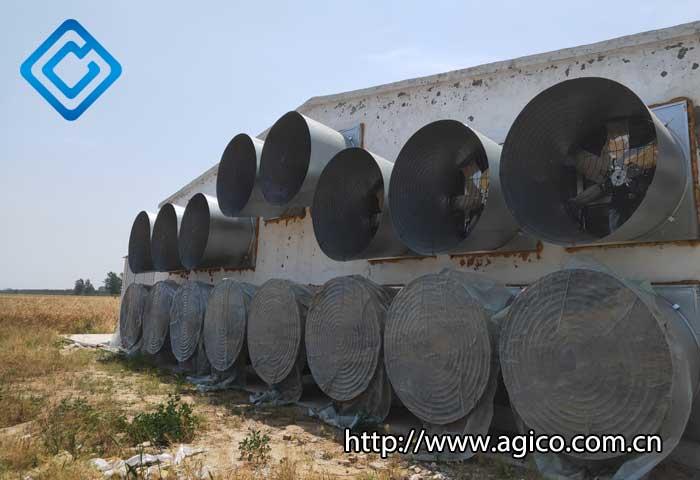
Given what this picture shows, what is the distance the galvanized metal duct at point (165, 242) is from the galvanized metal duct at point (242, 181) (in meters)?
2.46

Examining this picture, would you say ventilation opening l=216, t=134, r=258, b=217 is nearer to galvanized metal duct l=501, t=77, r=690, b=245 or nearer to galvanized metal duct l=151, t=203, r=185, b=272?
galvanized metal duct l=151, t=203, r=185, b=272

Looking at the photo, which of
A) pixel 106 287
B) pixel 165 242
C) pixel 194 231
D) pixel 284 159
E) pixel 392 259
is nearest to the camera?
pixel 392 259

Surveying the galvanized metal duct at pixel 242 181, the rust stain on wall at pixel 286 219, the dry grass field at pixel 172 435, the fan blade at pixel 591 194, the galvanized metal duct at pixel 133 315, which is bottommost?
the dry grass field at pixel 172 435

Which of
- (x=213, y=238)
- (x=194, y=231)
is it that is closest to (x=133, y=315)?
(x=194, y=231)

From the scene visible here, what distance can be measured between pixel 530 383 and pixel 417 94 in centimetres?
421

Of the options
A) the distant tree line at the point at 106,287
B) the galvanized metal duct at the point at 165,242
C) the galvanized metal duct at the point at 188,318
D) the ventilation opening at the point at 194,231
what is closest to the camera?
the galvanized metal duct at the point at 188,318

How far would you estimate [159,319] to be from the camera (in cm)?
877

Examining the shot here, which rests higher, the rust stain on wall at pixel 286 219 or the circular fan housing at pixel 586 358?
the rust stain on wall at pixel 286 219

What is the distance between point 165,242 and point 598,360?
905 centimetres

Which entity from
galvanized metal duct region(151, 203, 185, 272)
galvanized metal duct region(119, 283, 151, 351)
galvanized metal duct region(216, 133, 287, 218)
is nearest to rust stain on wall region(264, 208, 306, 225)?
galvanized metal duct region(216, 133, 287, 218)

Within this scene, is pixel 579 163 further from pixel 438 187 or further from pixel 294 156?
pixel 294 156

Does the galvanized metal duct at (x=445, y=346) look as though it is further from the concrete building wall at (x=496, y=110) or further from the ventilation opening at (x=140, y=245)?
the ventilation opening at (x=140, y=245)

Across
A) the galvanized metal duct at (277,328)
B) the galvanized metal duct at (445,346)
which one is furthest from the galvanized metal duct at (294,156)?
the galvanized metal duct at (445,346)

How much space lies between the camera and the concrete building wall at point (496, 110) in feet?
13.5
